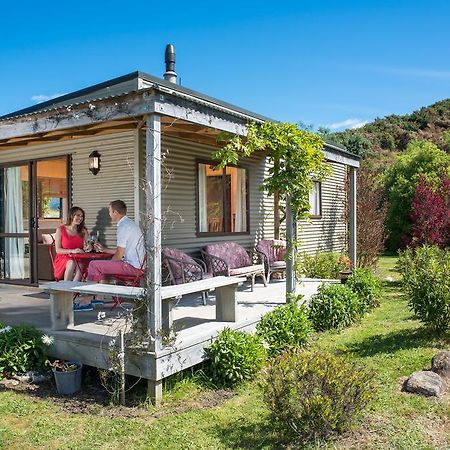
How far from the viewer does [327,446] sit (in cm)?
311

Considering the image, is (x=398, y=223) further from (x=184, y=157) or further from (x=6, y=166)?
(x=6, y=166)

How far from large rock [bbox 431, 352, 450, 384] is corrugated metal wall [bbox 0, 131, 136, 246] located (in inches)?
165

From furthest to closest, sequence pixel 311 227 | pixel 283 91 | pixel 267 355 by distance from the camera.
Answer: pixel 283 91 → pixel 311 227 → pixel 267 355

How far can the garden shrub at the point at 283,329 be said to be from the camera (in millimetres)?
5207

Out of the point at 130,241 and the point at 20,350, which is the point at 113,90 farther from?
the point at 20,350

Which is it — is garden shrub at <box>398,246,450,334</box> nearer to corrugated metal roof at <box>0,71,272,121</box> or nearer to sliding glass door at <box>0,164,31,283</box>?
corrugated metal roof at <box>0,71,272,121</box>

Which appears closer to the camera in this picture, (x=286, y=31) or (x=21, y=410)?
(x=21, y=410)

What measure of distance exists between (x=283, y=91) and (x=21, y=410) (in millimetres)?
25328

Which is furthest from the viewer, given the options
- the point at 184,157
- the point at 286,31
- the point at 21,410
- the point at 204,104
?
the point at 286,31

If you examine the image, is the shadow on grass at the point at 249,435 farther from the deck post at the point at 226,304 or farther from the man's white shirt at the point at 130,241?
the man's white shirt at the point at 130,241

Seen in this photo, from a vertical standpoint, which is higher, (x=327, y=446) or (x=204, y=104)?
(x=204, y=104)

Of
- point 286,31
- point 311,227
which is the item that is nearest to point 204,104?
point 311,227

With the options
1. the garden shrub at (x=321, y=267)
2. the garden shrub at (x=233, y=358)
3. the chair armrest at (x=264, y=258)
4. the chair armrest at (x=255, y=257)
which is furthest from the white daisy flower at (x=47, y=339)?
the garden shrub at (x=321, y=267)

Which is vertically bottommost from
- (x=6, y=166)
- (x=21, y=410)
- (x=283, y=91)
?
(x=21, y=410)
